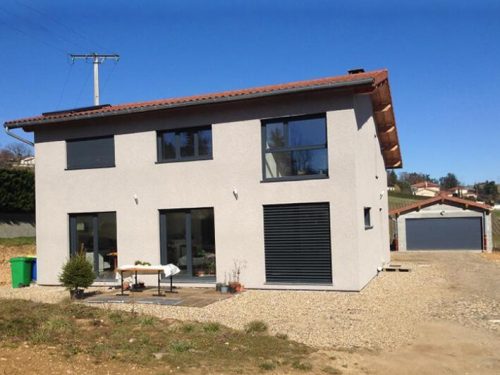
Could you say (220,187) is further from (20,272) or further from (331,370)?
(331,370)

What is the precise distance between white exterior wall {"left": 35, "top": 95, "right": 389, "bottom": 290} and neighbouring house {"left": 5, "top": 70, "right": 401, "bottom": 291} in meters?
0.03

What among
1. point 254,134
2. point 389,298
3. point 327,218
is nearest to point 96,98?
point 254,134

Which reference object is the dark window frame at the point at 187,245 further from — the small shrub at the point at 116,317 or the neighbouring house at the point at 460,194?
the neighbouring house at the point at 460,194

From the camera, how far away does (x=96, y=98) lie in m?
30.1

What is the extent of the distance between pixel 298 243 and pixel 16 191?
19682 mm

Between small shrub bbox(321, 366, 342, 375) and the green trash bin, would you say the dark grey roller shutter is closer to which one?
small shrub bbox(321, 366, 342, 375)

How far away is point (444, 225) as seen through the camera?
3014 cm

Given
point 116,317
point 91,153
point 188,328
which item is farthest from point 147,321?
point 91,153

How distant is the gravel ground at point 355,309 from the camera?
26.5 feet

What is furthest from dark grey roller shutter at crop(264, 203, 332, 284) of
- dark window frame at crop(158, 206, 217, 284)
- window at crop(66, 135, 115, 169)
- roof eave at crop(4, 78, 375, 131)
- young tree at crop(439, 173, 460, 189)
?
young tree at crop(439, 173, 460, 189)

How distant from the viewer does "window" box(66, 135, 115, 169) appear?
586 inches

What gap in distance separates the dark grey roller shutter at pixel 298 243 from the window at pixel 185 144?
8.30ft

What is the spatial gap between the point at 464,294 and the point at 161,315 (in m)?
7.52

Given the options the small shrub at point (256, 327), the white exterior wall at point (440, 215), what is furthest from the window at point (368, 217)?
the white exterior wall at point (440, 215)
